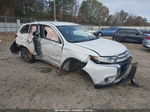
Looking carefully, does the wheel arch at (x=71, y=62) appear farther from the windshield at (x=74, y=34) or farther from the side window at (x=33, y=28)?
the side window at (x=33, y=28)

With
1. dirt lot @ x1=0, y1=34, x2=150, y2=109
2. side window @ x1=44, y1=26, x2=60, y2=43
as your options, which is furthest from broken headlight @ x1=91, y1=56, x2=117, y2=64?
side window @ x1=44, y1=26, x2=60, y2=43

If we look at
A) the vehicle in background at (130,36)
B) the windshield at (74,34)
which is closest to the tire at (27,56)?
the windshield at (74,34)

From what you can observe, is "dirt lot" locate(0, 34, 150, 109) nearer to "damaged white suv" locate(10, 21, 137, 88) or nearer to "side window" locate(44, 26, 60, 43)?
"damaged white suv" locate(10, 21, 137, 88)

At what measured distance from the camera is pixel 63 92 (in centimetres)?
370

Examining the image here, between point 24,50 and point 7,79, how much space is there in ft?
6.55

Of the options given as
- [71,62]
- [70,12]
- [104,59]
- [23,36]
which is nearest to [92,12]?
[70,12]

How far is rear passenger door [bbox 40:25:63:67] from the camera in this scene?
4480 millimetres

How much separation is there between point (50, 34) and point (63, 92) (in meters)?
2.06

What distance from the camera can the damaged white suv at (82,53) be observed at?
3.55m

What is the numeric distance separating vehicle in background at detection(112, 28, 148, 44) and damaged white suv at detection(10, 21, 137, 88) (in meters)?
9.89

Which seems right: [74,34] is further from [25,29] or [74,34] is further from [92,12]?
[92,12]

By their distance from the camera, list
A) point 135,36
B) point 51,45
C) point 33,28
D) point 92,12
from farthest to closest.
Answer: point 92,12 → point 135,36 → point 33,28 → point 51,45

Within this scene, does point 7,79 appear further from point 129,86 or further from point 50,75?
point 129,86

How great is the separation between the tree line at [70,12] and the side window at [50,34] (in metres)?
25.6
